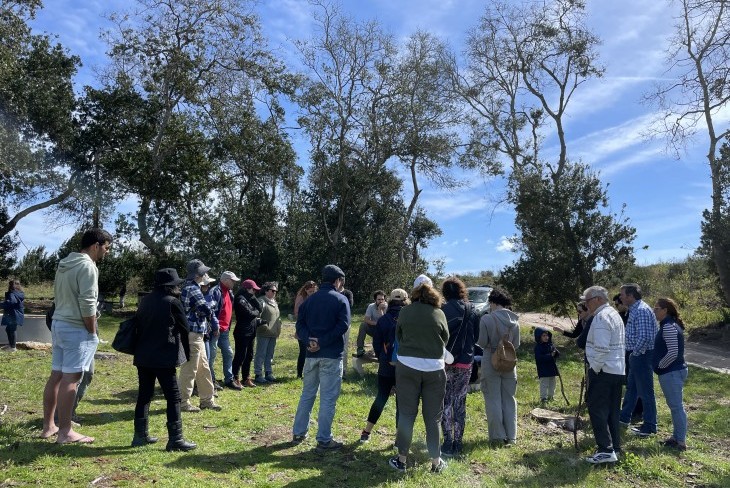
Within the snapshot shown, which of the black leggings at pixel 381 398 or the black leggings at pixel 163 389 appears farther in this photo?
the black leggings at pixel 381 398

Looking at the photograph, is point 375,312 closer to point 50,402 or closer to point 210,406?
point 210,406

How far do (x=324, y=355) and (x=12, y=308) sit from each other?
9.63 metres

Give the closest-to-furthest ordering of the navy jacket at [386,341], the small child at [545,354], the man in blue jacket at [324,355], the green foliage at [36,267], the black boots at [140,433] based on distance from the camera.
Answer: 1. the black boots at [140,433]
2. the man in blue jacket at [324,355]
3. the navy jacket at [386,341]
4. the small child at [545,354]
5. the green foliage at [36,267]

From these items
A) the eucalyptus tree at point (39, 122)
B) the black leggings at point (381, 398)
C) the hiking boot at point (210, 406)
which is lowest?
the hiking boot at point (210, 406)

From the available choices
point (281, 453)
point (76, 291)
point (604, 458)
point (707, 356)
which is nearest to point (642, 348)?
point (604, 458)

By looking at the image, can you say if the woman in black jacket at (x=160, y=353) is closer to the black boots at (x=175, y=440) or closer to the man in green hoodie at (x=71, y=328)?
the black boots at (x=175, y=440)

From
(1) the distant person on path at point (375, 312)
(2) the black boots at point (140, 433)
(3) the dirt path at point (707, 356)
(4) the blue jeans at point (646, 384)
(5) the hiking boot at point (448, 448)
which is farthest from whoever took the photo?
(3) the dirt path at point (707, 356)

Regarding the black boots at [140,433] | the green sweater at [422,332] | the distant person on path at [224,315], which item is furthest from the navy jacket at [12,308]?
the green sweater at [422,332]

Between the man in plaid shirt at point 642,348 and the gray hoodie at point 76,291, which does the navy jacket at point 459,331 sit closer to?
the man in plaid shirt at point 642,348

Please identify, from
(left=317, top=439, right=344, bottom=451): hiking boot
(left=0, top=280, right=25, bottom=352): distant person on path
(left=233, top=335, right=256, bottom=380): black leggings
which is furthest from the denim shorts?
(left=0, top=280, right=25, bottom=352): distant person on path

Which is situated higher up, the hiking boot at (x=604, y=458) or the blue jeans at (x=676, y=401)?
the blue jeans at (x=676, y=401)

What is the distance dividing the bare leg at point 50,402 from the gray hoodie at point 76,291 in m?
0.59

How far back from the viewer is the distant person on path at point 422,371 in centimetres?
525

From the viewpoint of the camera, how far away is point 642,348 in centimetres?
706
